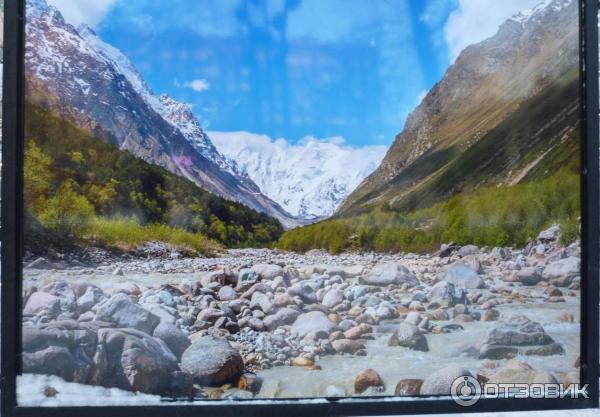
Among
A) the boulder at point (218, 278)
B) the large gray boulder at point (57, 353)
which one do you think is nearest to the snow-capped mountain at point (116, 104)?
the boulder at point (218, 278)

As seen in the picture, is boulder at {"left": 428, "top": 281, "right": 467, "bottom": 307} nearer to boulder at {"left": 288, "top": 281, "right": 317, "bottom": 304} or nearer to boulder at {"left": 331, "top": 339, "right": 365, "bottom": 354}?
boulder at {"left": 331, "top": 339, "right": 365, "bottom": 354}

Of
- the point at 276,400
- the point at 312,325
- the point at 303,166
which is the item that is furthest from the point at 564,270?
the point at 276,400

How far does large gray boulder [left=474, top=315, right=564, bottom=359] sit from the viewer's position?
3.72 metres

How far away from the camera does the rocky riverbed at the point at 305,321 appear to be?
3.49 m

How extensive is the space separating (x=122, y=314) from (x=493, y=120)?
3116 millimetres

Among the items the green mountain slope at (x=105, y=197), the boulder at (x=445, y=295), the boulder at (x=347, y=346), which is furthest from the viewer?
the boulder at (x=445, y=295)

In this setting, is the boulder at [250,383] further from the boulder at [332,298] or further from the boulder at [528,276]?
the boulder at [528,276]

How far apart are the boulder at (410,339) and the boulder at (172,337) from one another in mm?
1474

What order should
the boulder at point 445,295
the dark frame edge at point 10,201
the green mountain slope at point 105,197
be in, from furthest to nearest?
the boulder at point 445,295
the green mountain slope at point 105,197
the dark frame edge at point 10,201

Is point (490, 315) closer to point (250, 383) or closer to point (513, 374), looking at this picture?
point (513, 374)

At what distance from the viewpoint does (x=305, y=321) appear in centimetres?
367

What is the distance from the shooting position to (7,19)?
3414 millimetres

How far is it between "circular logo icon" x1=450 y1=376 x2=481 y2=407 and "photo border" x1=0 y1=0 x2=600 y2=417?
4 centimetres

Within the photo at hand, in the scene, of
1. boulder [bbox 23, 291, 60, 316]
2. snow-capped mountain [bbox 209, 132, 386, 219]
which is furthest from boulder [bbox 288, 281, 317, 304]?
boulder [bbox 23, 291, 60, 316]
